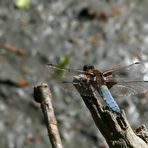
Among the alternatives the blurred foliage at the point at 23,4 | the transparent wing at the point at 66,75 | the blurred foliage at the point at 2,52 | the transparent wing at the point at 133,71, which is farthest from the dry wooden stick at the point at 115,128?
the blurred foliage at the point at 23,4

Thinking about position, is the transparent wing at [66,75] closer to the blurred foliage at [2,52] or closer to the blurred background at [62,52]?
the blurred background at [62,52]

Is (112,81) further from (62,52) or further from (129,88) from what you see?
(62,52)

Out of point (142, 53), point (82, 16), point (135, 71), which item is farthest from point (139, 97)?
point (135, 71)

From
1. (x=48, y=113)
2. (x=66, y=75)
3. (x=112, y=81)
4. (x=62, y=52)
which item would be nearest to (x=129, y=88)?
(x=112, y=81)

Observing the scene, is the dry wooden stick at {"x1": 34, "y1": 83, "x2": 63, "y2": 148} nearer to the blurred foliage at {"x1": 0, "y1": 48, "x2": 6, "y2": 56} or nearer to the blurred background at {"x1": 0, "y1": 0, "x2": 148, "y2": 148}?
the blurred background at {"x1": 0, "y1": 0, "x2": 148, "y2": 148}

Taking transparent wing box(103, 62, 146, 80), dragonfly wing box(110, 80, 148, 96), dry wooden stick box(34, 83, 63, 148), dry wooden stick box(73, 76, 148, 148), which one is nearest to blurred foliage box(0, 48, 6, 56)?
transparent wing box(103, 62, 146, 80)

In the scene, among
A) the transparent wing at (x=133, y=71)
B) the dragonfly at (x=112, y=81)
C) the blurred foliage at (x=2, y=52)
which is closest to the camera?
the dragonfly at (x=112, y=81)

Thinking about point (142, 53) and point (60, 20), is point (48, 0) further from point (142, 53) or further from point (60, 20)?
point (142, 53)
